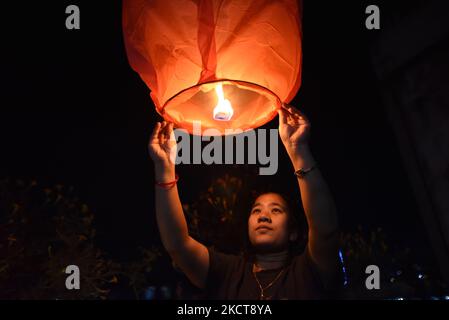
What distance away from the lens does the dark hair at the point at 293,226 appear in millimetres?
3296

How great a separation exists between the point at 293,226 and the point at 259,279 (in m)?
0.55

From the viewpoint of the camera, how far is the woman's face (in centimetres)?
310

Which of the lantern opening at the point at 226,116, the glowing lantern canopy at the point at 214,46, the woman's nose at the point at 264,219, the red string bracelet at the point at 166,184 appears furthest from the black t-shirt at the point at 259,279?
the glowing lantern canopy at the point at 214,46

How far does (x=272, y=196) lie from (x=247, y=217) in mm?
299

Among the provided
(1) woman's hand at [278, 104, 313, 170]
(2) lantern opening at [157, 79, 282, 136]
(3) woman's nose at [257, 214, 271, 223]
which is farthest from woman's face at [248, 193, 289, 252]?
(2) lantern opening at [157, 79, 282, 136]

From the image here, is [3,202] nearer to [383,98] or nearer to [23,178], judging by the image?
[23,178]

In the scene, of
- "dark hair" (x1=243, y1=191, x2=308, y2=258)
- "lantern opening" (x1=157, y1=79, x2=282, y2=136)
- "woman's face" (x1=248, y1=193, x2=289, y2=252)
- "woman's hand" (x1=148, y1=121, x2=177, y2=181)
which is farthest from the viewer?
"dark hair" (x1=243, y1=191, x2=308, y2=258)

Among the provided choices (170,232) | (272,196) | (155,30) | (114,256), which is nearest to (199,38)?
(155,30)

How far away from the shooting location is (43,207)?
9.44 metres

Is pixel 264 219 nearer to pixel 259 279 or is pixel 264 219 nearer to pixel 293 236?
pixel 293 236

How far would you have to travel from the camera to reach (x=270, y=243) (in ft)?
10.1

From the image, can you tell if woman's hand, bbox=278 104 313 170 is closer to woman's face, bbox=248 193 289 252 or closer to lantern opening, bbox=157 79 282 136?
lantern opening, bbox=157 79 282 136

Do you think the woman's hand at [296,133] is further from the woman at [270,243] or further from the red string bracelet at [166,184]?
the red string bracelet at [166,184]

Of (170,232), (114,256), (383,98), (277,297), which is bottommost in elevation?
(114,256)
